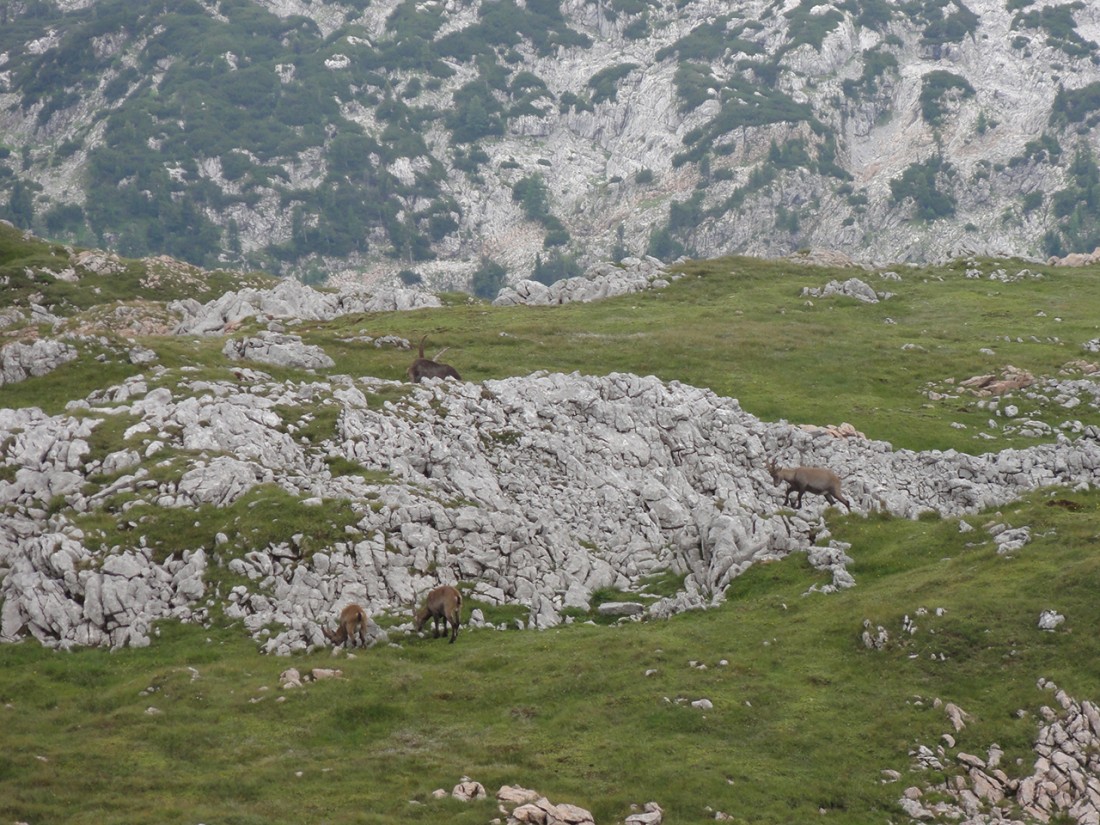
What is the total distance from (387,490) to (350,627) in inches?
351

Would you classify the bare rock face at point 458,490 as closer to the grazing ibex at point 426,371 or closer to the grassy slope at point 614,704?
the grazing ibex at point 426,371

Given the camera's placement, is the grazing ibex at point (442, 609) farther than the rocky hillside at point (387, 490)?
No

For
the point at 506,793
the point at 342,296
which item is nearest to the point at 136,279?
the point at 342,296

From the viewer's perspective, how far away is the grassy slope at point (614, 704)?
26.1 meters

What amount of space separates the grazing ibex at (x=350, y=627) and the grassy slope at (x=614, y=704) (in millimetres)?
1059

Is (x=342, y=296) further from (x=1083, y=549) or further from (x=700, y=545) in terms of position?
(x=1083, y=549)

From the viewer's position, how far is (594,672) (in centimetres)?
3347

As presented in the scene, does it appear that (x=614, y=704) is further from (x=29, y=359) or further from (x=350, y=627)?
(x=29, y=359)

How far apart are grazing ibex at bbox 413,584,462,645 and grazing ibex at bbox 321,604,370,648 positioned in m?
2.25

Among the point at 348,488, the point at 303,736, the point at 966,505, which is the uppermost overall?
the point at 348,488

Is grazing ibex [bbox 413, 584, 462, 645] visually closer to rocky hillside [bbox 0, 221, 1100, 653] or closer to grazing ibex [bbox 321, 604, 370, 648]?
rocky hillside [bbox 0, 221, 1100, 653]

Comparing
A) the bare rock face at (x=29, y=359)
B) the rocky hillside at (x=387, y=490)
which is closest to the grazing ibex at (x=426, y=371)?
the rocky hillside at (x=387, y=490)

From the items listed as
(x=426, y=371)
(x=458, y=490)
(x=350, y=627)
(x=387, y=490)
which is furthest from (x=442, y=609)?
(x=426, y=371)

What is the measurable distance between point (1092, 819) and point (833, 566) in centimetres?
1594
